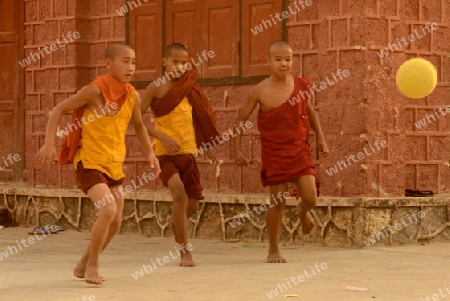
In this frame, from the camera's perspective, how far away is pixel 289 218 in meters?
10.6

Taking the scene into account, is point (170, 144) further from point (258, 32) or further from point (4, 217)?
point (4, 217)

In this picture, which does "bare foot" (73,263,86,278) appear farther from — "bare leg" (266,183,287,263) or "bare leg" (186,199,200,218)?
"bare leg" (266,183,287,263)

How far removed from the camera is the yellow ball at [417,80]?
9.35 m

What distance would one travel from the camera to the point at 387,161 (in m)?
10.3

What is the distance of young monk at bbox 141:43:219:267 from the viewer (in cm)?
898

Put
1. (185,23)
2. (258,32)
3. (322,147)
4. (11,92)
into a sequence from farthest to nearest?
(11,92) < (185,23) < (258,32) < (322,147)

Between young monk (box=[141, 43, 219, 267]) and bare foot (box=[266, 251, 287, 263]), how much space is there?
71 cm

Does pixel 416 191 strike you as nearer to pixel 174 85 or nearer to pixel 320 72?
pixel 320 72

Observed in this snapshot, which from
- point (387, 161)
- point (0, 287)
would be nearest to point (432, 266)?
point (387, 161)

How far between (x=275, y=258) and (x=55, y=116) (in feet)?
8.23

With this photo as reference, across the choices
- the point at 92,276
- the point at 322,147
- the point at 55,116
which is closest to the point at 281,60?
the point at 322,147

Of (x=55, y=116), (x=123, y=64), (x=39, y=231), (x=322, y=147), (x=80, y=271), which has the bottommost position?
(x=39, y=231)

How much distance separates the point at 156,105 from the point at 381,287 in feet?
9.23

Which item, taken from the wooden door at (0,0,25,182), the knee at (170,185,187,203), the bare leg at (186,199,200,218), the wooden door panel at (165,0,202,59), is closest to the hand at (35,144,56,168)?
the knee at (170,185,187,203)
